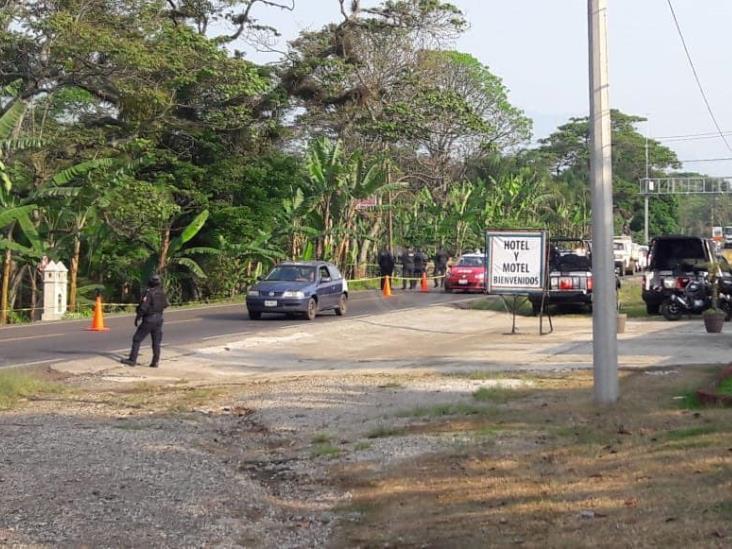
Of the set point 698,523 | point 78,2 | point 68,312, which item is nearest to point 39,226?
point 68,312

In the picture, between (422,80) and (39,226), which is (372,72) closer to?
(422,80)

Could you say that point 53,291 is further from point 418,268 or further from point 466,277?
point 418,268

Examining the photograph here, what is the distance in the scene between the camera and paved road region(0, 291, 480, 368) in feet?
62.2

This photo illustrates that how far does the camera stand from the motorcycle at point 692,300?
25078 mm

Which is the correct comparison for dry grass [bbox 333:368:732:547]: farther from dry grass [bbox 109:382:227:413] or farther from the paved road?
the paved road

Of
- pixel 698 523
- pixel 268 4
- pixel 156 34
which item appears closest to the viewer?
pixel 698 523

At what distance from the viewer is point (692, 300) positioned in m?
25.4

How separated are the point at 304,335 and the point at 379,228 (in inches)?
1120

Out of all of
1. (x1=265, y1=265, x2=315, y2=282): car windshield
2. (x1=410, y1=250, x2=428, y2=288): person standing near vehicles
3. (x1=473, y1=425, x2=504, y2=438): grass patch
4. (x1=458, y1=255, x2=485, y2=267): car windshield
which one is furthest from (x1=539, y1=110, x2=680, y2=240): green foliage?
(x1=473, y1=425, x2=504, y2=438): grass patch

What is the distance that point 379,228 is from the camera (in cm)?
5112

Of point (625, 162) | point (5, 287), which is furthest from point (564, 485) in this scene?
point (625, 162)

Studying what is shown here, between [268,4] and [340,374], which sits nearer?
[340,374]

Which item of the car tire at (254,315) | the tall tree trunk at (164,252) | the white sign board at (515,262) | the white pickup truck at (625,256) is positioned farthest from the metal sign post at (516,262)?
A: the white pickup truck at (625,256)

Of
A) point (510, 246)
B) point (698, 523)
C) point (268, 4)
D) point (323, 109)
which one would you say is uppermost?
point (268, 4)
